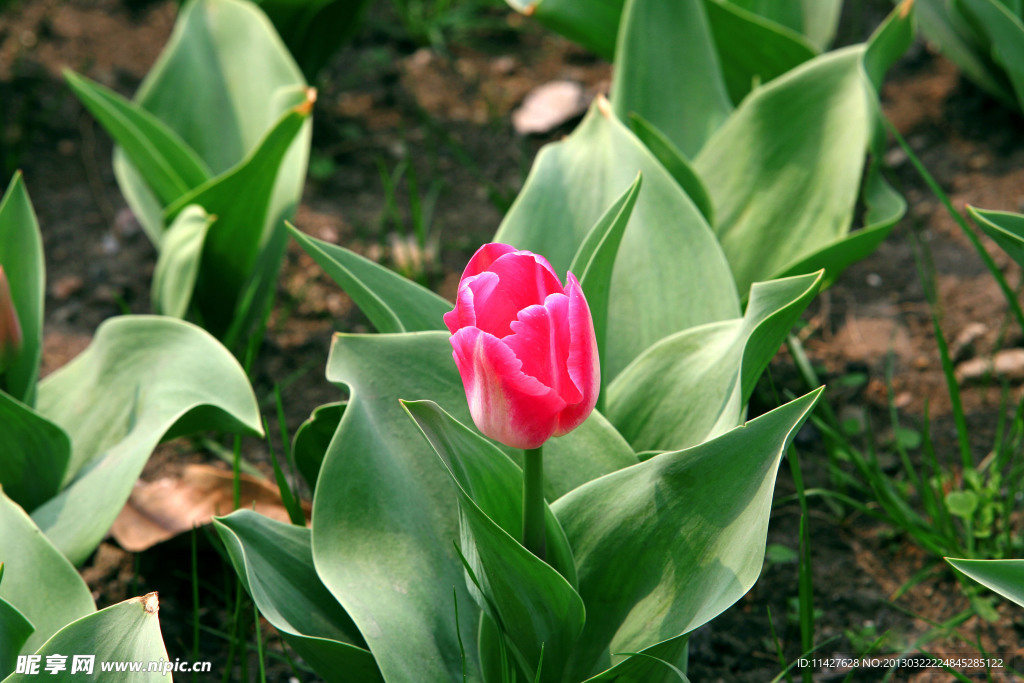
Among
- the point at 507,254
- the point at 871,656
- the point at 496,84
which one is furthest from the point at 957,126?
the point at 507,254

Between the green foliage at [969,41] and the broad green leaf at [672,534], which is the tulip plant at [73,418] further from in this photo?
the green foliage at [969,41]

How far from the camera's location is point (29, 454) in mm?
1297

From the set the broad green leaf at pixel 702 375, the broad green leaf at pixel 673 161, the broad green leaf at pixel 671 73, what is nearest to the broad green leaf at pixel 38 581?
the broad green leaf at pixel 702 375

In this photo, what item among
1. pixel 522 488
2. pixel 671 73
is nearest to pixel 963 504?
pixel 522 488

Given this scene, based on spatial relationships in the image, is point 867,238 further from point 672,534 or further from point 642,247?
point 672,534

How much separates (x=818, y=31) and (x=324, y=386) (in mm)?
1383

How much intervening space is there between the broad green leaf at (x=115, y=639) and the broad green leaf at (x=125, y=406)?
33 cm

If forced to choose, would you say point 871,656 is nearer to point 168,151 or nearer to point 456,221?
point 456,221

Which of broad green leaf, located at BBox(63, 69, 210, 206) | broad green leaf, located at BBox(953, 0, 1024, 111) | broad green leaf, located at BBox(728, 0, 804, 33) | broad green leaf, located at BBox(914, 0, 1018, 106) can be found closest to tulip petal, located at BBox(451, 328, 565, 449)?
broad green leaf, located at BBox(63, 69, 210, 206)

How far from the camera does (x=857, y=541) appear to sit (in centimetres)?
151

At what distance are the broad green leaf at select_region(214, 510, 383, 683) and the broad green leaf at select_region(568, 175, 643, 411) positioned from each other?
44 cm

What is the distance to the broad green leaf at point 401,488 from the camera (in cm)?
105

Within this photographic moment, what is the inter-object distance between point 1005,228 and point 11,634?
4.03ft

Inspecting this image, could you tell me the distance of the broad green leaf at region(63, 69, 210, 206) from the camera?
1616 millimetres
